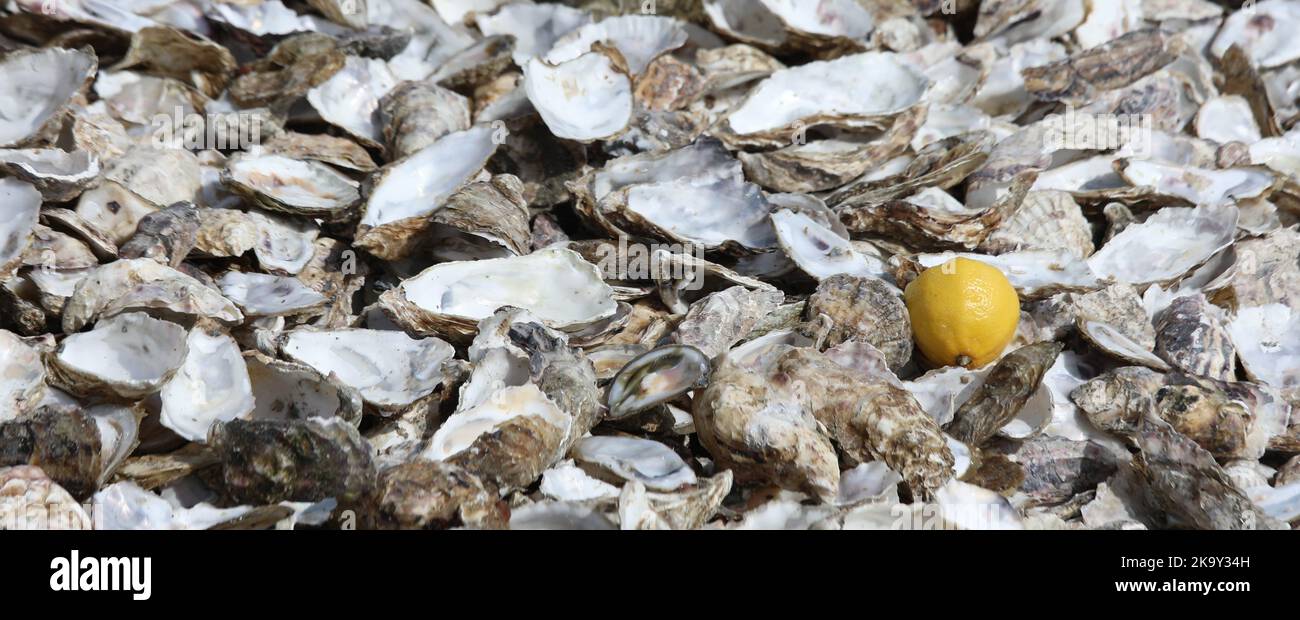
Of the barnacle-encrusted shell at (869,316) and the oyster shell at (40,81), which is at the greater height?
the barnacle-encrusted shell at (869,316)

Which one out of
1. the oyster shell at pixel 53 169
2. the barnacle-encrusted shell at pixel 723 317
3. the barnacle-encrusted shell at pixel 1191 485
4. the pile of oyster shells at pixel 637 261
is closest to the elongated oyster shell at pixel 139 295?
the pile of oyster shells at pixel 637 261

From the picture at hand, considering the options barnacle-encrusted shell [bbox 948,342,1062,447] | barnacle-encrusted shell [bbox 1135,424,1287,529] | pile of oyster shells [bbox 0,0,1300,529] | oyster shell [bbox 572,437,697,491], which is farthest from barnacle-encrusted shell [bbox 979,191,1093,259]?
oyster shell [bbox 572,437,697,491]

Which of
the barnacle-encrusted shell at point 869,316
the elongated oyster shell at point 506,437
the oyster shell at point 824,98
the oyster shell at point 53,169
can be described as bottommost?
the oyster shell at point 53,169

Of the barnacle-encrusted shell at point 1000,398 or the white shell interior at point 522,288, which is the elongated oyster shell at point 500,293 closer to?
the white shell interior at point 522,288

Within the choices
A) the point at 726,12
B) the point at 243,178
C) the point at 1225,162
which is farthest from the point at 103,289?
the point at 1225,162

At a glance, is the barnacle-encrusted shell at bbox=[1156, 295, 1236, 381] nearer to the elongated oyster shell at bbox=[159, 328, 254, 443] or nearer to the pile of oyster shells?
the pile of oyster shells
